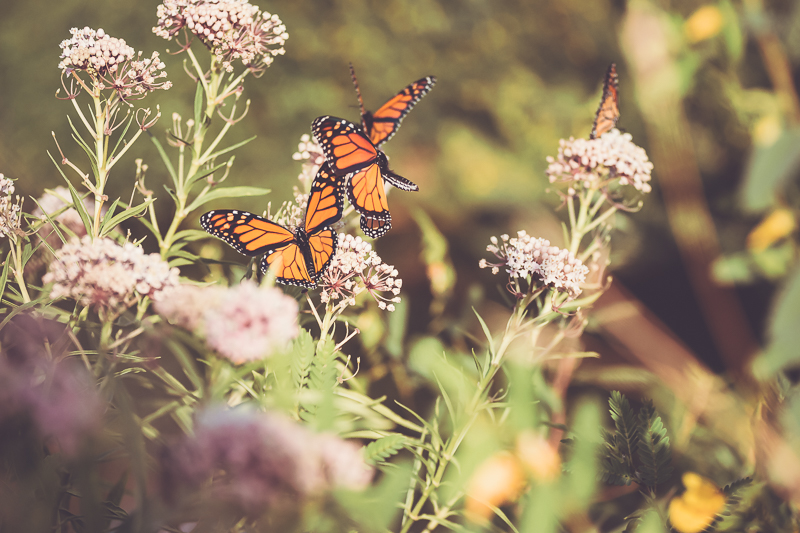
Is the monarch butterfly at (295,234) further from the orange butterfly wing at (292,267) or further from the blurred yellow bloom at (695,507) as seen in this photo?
the blurred yellow bloom at (695,507)

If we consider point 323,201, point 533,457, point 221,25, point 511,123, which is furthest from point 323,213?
point 511,123

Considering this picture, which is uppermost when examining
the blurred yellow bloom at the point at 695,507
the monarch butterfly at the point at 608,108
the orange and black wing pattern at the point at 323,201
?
the monarch butterfly at the point at 608,108

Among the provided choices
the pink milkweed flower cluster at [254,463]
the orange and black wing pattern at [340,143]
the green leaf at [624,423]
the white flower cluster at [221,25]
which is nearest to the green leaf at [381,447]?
the pink milkweed flower cluster at [254,463]

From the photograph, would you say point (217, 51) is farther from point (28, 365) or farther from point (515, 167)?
point (515, 167)

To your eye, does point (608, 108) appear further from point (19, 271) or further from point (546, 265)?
point (19, 271)

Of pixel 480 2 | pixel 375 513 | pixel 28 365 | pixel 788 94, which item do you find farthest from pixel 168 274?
pixel 480 2

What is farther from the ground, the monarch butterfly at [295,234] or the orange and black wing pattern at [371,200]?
the orange and black wing pattern at [371,200]
